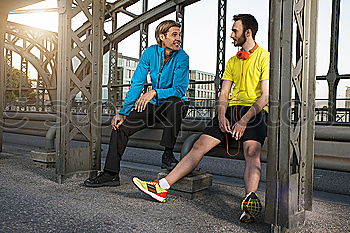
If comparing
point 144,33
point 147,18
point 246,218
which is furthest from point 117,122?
point 147,18

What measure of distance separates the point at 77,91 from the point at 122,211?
1.65 metres

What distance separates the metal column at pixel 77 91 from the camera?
364 centimetres

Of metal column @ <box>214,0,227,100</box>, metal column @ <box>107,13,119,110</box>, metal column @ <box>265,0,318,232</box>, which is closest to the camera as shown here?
metal column @ <box>265,0,318,232</box>

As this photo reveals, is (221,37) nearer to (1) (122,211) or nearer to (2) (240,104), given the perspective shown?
(2) (240,104)

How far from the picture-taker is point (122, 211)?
263 cm

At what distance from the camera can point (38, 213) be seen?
2516 mm

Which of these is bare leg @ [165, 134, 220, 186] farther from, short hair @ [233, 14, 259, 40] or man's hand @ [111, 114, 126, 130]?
short hair @ [233, 14, 259, 40]

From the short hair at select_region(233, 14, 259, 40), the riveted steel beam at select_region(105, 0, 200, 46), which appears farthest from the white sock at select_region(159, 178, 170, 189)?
the riveted steel beam at select_region(105, 0, 200, 46)

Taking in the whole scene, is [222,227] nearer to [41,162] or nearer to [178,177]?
[178,177]

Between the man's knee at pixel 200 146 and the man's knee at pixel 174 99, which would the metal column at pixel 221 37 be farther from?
→ the man's knee at pixel 200 146

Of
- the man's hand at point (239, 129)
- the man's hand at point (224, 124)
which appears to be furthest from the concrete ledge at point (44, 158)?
the man's hand at point (239, 129)

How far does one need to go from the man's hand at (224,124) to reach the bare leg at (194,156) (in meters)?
0.11

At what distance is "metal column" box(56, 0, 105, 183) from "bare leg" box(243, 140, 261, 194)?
75.2 inches

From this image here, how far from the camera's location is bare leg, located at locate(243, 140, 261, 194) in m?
2.48
